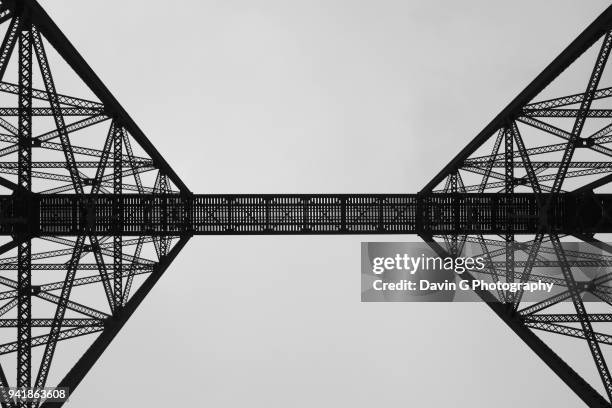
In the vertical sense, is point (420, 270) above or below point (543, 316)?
above

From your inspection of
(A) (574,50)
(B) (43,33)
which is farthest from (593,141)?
(B) (43,33)

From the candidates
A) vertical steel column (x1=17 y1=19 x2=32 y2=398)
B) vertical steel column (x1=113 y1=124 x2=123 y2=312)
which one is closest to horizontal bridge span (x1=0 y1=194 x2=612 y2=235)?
vertical steel column (x1=113 y1=124 x2=123 y2=312)

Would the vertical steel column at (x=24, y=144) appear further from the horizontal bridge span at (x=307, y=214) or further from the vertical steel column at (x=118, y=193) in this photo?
the horizontal bridge span at (x=307, y=214)

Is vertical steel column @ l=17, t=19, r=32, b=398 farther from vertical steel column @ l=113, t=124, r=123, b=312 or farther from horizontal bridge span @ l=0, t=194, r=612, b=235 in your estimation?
horizontal bridge span @ l=0, t=194, r=612, b=235

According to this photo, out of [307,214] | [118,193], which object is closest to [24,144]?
[118,193]

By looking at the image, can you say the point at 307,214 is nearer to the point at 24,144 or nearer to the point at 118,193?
the point at 118,193

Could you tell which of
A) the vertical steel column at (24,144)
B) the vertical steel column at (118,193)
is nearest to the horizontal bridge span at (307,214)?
the vertical steel column at (118,193)

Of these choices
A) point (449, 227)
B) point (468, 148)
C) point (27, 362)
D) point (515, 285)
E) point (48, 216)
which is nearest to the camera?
point (27, 362)

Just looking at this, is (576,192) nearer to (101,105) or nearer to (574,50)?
(574,50)
